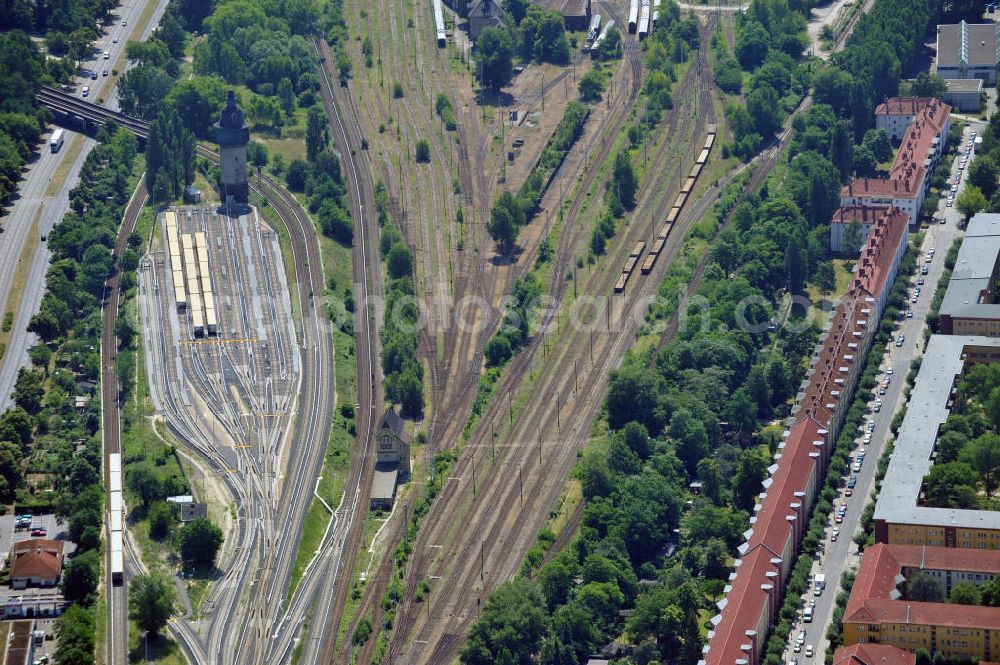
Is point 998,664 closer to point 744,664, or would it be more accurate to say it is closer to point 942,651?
point 942,651

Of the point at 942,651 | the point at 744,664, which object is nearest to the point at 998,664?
the point at 942,651
